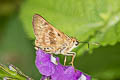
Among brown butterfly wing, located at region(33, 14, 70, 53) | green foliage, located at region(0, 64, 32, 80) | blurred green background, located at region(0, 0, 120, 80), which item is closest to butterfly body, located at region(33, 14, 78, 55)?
brown butterfly wing, located at region(33, 14, 70, 53)

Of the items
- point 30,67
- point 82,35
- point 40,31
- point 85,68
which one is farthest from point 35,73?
point 40,31

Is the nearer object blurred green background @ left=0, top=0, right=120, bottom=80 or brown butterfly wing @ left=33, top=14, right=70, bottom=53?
brown butterfly wing @ left=33, top=14, right=70, bottom=53

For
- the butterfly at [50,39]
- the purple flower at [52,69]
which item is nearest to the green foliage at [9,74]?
the purple flower at [52,69]

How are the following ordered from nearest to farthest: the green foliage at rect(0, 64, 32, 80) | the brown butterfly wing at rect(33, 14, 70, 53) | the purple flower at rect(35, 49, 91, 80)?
the green foliage at rect(0, 64, 32, 80) → the purple flower at rect(35, 49, 91, 80) → the brown butterfly wing at rect(33, 14, 70, 53)

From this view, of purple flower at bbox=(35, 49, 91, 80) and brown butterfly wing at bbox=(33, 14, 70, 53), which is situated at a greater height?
brown butterfly wing at bbox=(33, 14, 70, 53)

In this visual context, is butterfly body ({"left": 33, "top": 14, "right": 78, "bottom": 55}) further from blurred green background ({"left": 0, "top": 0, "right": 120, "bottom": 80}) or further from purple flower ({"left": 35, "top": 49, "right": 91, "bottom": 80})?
blurred green background ({"left": 0, "top": 0, "right": 120, "bottom": 80})

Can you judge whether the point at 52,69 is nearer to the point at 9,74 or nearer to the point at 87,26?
the point at 9,74

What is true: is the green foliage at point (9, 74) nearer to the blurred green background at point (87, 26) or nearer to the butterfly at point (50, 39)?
the butterfly at point (50, 39)
